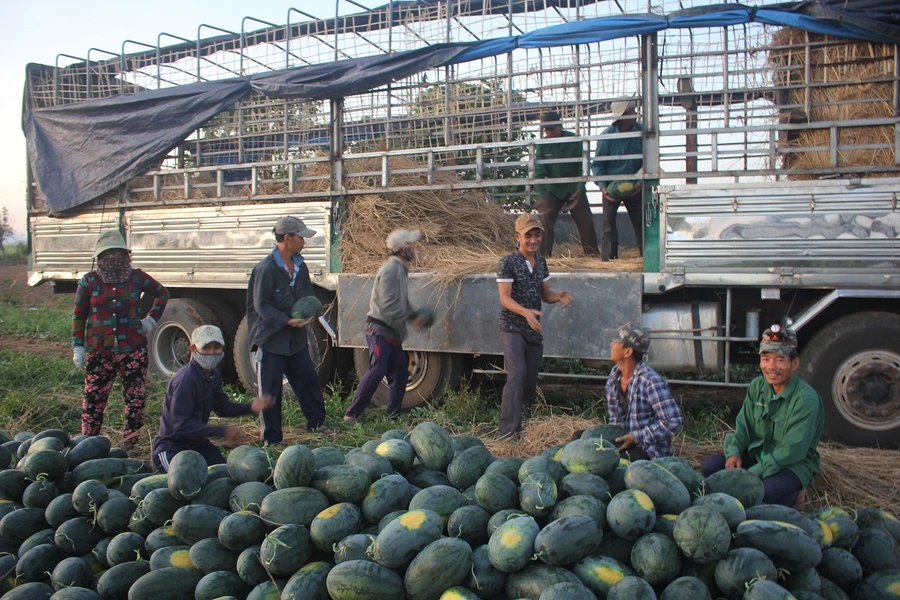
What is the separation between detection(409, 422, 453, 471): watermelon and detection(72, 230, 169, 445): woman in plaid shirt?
3366 millimetres

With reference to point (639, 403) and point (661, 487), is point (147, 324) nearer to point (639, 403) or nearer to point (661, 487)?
point (639, 403)

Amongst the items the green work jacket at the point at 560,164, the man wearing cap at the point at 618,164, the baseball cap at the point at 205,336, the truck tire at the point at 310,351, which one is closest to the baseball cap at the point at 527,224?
the man wearing cap at the point at 618,164

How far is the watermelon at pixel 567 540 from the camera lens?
256 centimetres

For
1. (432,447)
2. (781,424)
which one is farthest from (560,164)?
(432,447)

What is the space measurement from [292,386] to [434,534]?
3713 mm

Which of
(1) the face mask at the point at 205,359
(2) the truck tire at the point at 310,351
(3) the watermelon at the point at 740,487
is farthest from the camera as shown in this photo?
(2) the truck tire at the point at 310,351

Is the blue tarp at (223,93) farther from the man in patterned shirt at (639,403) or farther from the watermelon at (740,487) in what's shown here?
the watermelon at (740,487)

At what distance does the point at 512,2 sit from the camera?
7.04 metres

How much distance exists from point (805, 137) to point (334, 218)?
4427mm

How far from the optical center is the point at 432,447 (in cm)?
343

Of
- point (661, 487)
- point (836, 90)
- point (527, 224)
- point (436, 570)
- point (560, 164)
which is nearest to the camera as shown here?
point (436, 570)

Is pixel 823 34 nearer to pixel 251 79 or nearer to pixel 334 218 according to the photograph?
pixel 334 218

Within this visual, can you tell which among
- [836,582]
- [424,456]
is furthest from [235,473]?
[836,582]

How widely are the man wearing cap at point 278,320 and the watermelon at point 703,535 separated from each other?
377cm
